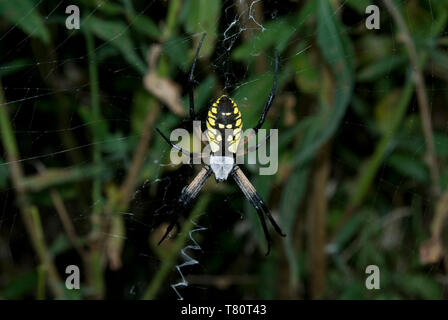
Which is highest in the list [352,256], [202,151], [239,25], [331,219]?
[239,25]

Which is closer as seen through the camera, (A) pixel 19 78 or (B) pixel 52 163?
(A) pixel 19 78

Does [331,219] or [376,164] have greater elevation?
[376,164]

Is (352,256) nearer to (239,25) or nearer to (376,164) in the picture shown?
(376,164)

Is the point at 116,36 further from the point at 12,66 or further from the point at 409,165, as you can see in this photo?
the point at 409,165

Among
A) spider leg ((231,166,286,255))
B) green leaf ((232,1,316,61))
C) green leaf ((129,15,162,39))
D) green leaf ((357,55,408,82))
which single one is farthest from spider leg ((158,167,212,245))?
green leaf ((357,55,408,82))

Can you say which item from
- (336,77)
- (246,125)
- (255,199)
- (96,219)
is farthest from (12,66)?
(336,77)
